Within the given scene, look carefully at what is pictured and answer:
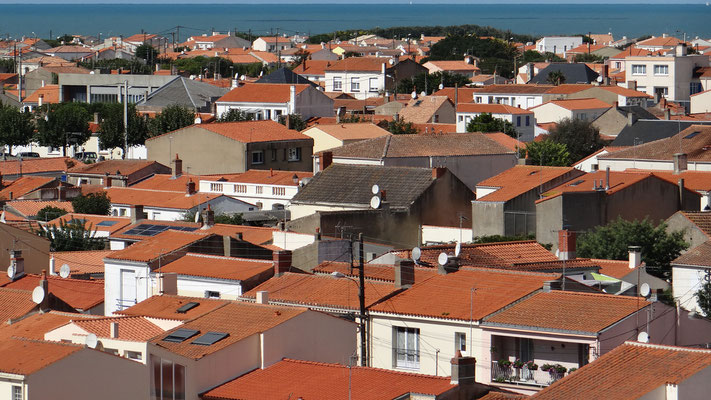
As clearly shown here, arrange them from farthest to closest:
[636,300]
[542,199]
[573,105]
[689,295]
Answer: [573,105] → [542,199] → [689,295] → [636,300]

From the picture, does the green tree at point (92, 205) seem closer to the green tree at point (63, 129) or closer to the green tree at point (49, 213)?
the green tree at point (49, 213)

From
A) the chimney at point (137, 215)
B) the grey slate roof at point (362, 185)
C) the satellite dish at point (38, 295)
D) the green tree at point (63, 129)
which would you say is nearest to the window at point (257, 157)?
the grey slate roof at point (362, 185)

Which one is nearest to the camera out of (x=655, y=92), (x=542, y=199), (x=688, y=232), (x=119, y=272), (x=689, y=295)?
(x=119, y=272)

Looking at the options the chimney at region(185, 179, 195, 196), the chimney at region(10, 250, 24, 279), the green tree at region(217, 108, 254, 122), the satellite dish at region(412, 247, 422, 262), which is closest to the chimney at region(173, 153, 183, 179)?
the chimney at region(185, 179, 195, 196)

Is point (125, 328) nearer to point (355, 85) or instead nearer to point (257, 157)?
point (257, 157)

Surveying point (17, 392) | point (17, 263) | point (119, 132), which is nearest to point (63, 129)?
point (119, 132)

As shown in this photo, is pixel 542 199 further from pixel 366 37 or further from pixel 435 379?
pixel 366 37

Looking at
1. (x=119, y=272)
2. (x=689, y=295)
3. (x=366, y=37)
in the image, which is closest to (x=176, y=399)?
(x=119, y=272)
